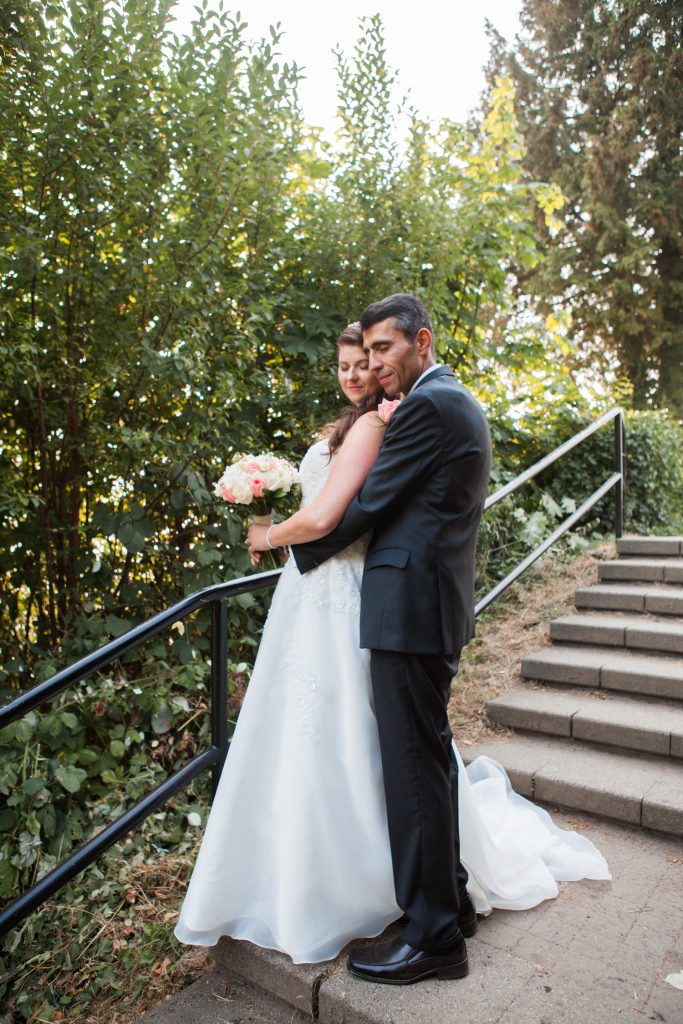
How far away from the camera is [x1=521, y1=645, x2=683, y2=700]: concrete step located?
322 centimetres

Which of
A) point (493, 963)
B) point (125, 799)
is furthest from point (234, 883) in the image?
point (125, 799)

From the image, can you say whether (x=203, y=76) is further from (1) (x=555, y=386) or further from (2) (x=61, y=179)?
(1) (x=555, y=386)

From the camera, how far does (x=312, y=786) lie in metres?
1.84

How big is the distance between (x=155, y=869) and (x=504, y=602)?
9.40 ft

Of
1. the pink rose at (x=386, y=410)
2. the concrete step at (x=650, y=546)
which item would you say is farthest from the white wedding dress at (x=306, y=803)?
the concrete step at (x=650, y=546)

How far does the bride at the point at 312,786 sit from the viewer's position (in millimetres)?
1820

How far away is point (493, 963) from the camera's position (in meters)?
1.84

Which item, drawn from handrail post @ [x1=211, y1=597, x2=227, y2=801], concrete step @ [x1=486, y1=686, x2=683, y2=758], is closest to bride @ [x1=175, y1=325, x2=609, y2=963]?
handrail post @ [x1=211, y1=597, x2=227, y2=801]

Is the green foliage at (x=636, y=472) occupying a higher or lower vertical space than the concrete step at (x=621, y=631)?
higher

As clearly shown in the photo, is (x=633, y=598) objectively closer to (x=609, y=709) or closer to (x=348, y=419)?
(x=609, y=709)

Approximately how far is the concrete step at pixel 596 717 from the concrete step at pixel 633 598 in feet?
2.69

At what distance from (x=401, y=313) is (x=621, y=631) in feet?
8.20

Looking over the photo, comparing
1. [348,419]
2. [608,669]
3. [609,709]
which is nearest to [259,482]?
[348,419]

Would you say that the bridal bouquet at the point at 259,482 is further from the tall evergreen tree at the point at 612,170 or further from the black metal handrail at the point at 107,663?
the tall evergreen tree at the point at 612,170
